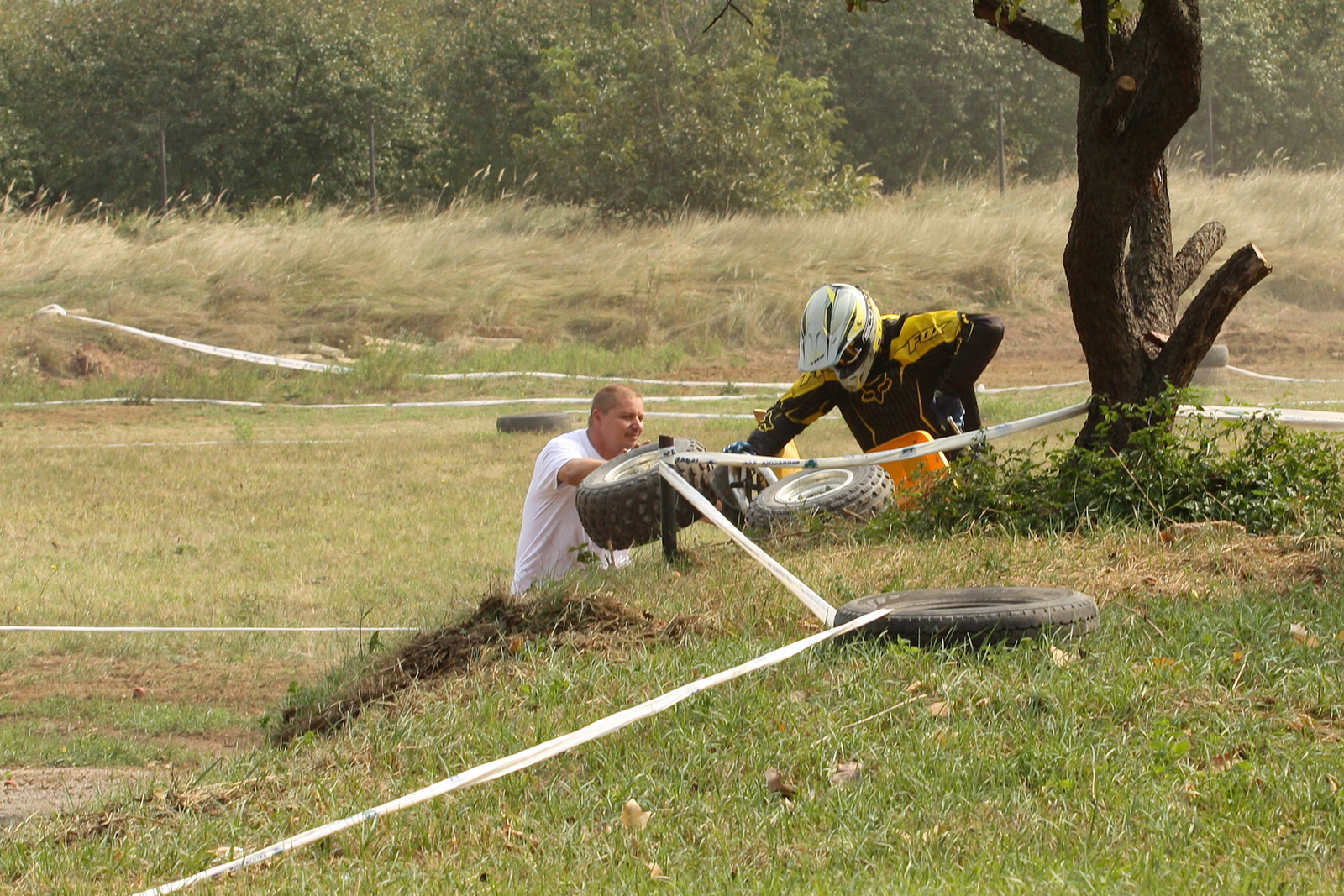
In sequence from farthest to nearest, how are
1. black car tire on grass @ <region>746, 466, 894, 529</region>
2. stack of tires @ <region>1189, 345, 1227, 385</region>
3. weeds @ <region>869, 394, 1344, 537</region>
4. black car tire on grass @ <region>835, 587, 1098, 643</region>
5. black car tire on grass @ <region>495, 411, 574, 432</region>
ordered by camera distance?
stack of tires @ <region>1189, 345, 1227, 385</region> < black car tire on grass @ <region>495, 411, 574, 432</region> < black car tire on grass @ <region>746, 466, 894, 529</region> < weeds @ <region>869, 394, 1344, 537</region> < black car tire on grass @ <region>835, 587, 1098, 643</region>

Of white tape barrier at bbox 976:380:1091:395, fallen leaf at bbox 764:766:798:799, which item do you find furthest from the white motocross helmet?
white tape barrier at bbox 976:380:1091:395

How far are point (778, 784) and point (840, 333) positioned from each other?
166 inches

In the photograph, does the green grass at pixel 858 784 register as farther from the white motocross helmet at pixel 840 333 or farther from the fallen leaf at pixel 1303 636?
the white motocross helmet at pixel 840 333

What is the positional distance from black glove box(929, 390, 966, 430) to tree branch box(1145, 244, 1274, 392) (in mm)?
1265

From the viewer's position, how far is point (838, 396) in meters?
8.05

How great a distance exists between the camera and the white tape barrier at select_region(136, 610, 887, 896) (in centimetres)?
347

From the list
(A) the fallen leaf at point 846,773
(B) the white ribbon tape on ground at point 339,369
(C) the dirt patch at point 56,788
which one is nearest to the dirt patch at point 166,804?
(C) the dirt patch at point 56,788

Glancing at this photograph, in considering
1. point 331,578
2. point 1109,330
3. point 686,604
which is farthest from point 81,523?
point 1109,330

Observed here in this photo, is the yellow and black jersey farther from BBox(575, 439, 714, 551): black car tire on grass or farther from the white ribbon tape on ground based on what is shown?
the white ribbon tape on ground

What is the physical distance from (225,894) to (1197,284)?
25395 millimetres

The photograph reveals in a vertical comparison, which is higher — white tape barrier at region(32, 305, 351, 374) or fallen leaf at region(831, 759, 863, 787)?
fallen leaf at region(831, 759, 863, 787)

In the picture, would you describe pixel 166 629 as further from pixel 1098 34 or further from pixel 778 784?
pixel 1098 34

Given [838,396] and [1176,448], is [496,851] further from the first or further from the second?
[838,396]

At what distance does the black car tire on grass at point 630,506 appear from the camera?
6.66 m
